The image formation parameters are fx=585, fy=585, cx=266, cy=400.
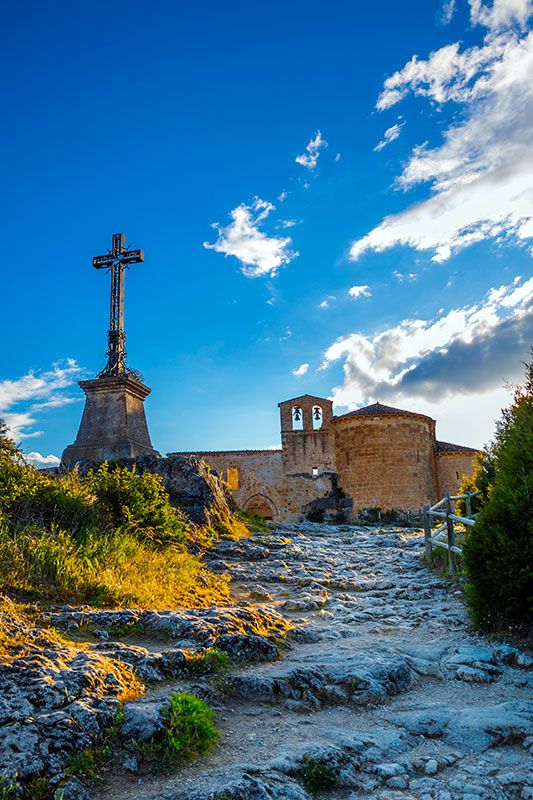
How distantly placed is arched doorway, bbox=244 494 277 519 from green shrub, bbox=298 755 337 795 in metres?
27.4

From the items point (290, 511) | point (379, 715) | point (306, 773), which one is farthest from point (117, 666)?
point (290, 511)

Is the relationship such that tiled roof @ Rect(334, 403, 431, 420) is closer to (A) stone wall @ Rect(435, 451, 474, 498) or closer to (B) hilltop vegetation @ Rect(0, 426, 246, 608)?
(A) stone wall @ Rect(435, 451, 474, 498)

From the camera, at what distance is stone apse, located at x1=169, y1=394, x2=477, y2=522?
26828mm

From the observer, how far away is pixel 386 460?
26797 millimetres

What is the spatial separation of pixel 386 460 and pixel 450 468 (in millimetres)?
4490

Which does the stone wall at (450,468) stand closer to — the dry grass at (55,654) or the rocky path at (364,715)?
the rocky path at (364,715)

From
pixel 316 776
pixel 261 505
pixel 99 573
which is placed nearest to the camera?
pixel 316 776

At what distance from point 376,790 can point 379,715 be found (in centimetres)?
107

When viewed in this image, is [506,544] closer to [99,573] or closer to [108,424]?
[99,573]

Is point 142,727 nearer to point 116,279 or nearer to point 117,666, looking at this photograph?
point 117,666

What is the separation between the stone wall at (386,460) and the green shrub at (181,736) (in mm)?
23598

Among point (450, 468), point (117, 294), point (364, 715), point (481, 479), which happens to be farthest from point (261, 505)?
point (364, 715)

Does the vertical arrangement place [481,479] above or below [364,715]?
above

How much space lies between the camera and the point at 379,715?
13.8ft
